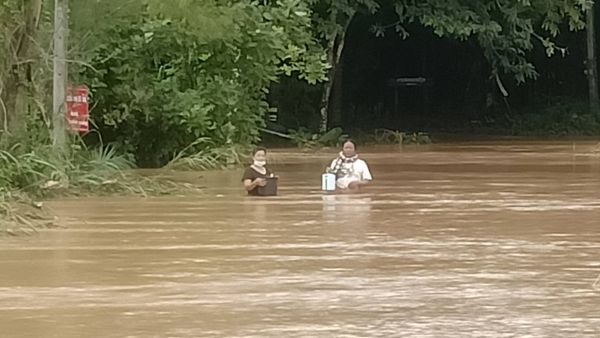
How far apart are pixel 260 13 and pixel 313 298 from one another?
610 inches

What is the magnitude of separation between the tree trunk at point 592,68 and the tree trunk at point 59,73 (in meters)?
24.8

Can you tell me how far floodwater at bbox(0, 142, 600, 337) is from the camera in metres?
7.48

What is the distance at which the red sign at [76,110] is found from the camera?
17.6 metres

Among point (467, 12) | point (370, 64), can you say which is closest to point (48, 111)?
point (467, 12)

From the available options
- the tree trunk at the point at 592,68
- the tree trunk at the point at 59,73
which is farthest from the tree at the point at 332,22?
the tree trunk at the point at 59,73

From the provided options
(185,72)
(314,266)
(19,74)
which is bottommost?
(314,266)

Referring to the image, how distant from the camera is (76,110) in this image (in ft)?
57.9

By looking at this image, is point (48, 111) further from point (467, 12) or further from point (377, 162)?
point (467, 12)

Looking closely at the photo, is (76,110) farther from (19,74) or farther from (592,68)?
(592,68)

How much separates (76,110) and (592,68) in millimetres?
25415

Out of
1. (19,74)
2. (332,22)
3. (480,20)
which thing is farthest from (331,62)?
(19,74)

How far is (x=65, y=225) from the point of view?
12.5 metres

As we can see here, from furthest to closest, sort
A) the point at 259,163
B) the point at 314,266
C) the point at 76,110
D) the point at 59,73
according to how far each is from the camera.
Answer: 1. the point at 76,110
2. the point at 59,73
3. the point at 259,163
4. the point at 314,266

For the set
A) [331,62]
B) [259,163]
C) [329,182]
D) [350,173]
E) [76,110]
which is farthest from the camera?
[331,62]
